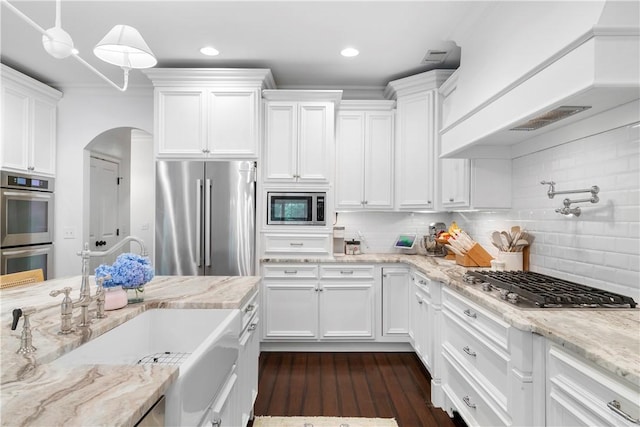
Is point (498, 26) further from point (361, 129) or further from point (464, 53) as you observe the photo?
point (361, 129)

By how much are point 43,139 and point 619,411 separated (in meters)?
4.96

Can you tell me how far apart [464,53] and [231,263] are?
266 centimetres

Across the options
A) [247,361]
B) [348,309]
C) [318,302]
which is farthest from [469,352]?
[318,302]

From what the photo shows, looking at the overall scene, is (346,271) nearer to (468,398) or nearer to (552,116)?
(468,398)

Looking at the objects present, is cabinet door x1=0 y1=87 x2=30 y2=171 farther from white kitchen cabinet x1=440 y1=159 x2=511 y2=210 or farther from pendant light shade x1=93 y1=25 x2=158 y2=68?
white kitchen cabinet x1=440 y1=159 x2=511 y2=210

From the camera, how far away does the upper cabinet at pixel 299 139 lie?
3596mm

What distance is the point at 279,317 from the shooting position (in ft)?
11.4

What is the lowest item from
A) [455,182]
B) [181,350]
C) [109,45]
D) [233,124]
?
[181,350]

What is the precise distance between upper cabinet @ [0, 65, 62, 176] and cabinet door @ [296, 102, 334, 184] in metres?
2.77

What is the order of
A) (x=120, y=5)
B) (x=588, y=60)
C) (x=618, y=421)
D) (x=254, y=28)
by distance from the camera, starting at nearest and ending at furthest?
(x=618, y=421) → (x=588, y=60) → (x=120, y=5) → (x=254, y=28)

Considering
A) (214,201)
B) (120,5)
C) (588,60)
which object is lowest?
(214,201)

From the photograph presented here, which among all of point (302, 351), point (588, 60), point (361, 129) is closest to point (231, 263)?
point (302, 351)

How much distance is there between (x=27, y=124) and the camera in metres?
3.59

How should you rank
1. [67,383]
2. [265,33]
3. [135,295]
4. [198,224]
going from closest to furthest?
[67,383]
[135,295]
[265,33]
[198,224]
